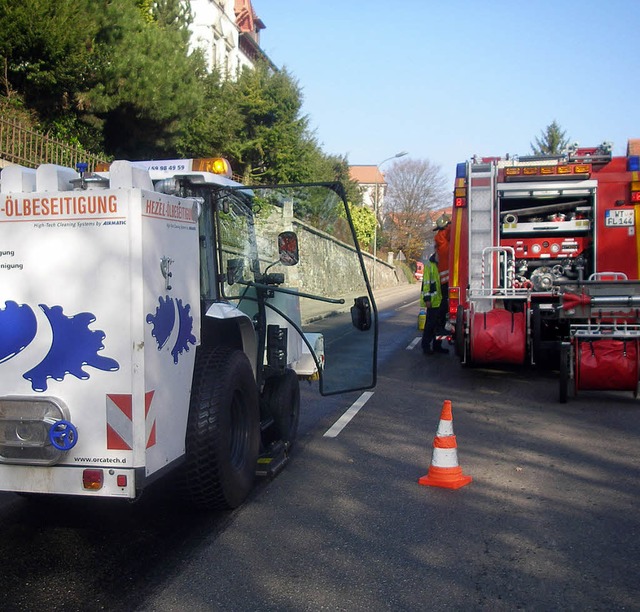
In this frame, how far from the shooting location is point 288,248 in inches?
237

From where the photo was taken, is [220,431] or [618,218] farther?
[618,218]

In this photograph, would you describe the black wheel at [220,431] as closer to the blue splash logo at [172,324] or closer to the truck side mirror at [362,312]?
the blue splash logo at [172,324]

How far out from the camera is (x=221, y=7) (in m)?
39.7

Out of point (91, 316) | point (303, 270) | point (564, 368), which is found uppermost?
point (303, 270)

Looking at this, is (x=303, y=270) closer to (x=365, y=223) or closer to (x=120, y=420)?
(x=120, y=420)

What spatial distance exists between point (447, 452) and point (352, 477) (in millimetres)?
769

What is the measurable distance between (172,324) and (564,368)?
6.03 metres

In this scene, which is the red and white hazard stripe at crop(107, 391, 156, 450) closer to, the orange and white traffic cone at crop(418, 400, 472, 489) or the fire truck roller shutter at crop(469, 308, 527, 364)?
the orange and white traffic cone at crop(418, 400, 472, 489)

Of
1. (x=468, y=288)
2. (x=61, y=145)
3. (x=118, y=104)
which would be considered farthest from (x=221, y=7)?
(x=468, y=288)

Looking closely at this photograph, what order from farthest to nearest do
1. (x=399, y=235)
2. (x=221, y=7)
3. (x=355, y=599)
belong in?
(x=399, y=235) < (x=221, y=7) < (x=355, y=599)

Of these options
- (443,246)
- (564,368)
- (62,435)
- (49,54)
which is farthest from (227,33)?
(62,435)

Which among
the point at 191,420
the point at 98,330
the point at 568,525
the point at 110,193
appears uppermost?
the point at 110,193

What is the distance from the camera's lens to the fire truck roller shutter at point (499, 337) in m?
10.3

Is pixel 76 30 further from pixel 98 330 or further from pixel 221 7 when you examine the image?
pixel 221 7
